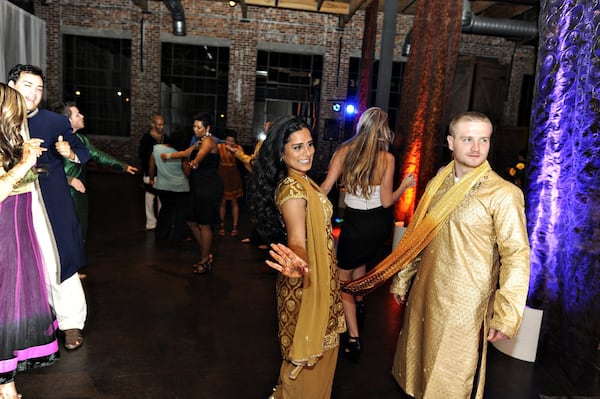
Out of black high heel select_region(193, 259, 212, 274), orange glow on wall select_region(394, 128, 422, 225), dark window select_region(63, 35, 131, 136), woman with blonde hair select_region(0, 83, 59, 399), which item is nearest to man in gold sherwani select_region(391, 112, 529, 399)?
woman with blonde hair select_region(0, 83, 59, 399)

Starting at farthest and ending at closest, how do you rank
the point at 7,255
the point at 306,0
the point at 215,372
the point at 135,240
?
the point at 306,0
the point at 135,240
the point at 215,372
the point at 7,255

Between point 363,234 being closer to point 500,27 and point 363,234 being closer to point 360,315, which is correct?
point 360,315

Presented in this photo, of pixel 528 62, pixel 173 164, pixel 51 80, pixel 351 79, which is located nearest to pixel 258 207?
pixel 173 164

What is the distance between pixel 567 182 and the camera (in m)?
2.78

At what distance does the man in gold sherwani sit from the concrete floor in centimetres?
78

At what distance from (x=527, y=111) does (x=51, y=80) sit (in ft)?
42.4

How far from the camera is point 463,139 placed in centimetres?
181

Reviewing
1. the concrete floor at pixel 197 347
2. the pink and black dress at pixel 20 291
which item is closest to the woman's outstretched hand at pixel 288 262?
the concrete floor at pixel 197 347

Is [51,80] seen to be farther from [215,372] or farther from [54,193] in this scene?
[215,372]

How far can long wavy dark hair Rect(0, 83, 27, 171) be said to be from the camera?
1.97m

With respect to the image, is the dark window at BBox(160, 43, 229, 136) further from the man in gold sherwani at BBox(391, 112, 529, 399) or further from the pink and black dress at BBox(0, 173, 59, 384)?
the man in gold sherwani at BBox(391, 112, 529, 399)

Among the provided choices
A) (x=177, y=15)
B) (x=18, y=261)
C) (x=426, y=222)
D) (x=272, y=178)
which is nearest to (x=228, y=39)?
(x=177, y=15)

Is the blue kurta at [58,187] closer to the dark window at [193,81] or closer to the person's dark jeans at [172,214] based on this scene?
the person's dark jeans at [172,214]

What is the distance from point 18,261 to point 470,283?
1.98m
